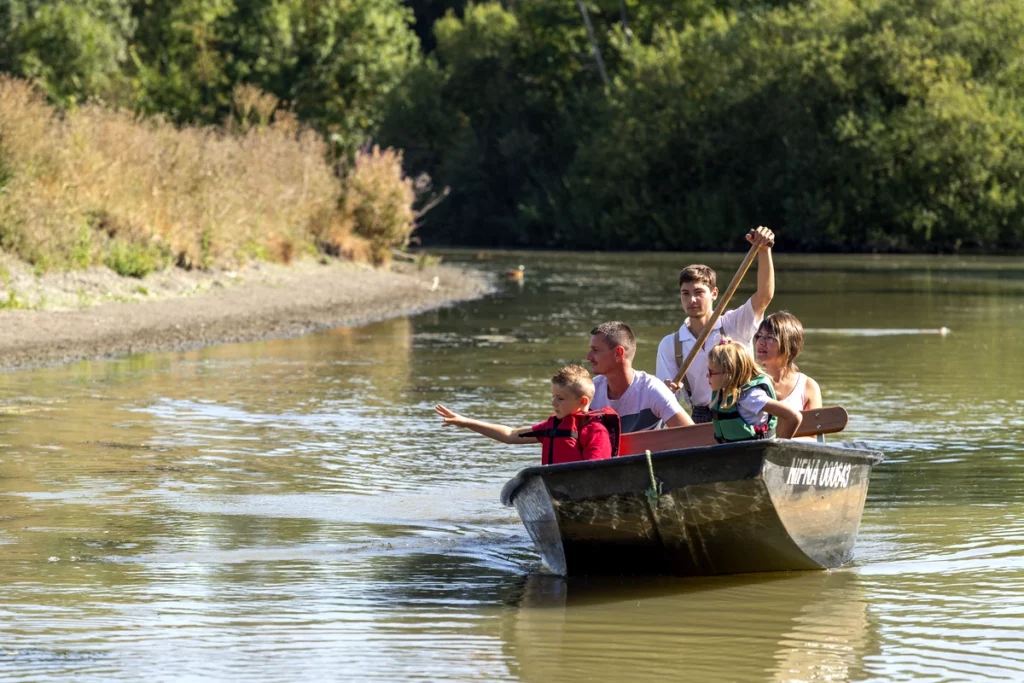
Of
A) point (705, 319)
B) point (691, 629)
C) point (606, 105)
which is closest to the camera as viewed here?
point (691, 629)

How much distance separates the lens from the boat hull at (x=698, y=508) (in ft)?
26.8

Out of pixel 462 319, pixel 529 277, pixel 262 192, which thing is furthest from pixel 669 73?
pixel 462 319

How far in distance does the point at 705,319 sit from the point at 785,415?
4.16 feet

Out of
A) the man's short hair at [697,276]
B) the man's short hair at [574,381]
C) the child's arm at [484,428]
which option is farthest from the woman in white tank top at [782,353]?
the child's arm at [484,428]

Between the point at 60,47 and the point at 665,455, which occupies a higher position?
the point at 60,47

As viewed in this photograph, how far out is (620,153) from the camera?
220 ft

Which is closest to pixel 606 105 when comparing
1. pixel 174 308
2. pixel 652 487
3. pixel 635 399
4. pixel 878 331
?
pixel 878 331

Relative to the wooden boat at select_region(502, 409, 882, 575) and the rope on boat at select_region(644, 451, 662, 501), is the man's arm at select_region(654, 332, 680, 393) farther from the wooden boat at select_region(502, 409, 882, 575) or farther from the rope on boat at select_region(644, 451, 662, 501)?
the rope on boat at select_region(644, 451, 662, 501)

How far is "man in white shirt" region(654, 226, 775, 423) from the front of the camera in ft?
30.5

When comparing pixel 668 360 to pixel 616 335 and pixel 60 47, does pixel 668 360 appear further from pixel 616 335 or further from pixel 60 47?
pixel 60 47

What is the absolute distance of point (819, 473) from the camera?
28.2ft

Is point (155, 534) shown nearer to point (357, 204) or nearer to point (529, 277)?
point (357, 204)

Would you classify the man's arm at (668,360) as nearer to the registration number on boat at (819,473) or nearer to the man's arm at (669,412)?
the man's arm at (669,412)

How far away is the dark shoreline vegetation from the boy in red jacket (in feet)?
90.0
